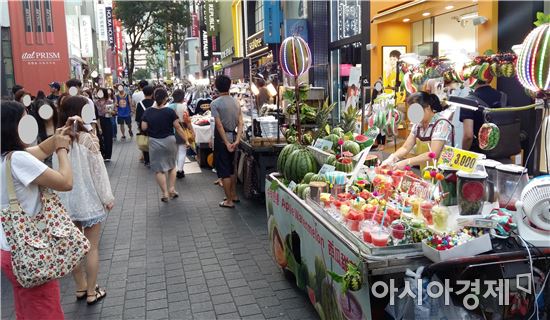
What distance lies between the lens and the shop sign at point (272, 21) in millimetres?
17016

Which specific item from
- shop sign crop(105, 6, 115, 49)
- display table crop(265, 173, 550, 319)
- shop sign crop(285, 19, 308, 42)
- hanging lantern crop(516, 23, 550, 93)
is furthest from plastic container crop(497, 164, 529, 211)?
shop sign crop(105, 6, 115, 49)

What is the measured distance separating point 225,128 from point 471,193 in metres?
4.84

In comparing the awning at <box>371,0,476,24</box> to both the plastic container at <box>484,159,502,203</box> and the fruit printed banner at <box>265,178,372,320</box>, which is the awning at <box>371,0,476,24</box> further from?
the plastic container at <box>484,159,502,203</box>

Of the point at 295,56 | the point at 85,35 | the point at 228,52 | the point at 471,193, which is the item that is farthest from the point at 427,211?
the point at 85,35

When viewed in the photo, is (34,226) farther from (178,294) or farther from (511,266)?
(511,266)

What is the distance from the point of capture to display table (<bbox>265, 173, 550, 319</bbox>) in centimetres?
243

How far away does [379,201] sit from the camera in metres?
3.24

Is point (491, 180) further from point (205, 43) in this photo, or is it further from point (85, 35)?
point (205, 43)

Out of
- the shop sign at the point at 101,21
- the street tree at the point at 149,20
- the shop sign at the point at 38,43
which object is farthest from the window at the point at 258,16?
the shop sign at the point at 101,21

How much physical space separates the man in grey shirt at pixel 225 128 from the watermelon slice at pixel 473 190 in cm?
465

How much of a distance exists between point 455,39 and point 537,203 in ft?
28.5

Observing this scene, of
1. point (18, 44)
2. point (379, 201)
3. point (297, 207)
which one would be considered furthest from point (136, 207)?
point (18, 44)

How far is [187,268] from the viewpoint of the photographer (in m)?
4.96

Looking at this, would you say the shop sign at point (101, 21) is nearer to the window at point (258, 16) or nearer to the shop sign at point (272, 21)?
the window at point (258, 16)
